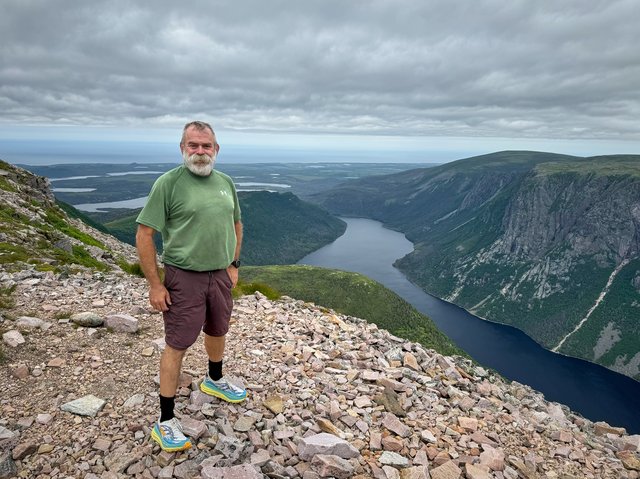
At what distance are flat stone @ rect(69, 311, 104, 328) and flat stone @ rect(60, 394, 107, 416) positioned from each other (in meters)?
3.66

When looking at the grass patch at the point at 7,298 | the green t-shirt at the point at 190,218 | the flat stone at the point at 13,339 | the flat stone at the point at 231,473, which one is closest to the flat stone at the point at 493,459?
the flat stone at the point at 231,473

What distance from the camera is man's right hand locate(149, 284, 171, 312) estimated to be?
21.7 ft

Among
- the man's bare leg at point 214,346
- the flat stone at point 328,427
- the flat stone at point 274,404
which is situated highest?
the man's bare leg at point 214,346

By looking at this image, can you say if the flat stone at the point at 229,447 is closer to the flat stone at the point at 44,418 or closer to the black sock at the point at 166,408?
the black sock at the point at 166,408

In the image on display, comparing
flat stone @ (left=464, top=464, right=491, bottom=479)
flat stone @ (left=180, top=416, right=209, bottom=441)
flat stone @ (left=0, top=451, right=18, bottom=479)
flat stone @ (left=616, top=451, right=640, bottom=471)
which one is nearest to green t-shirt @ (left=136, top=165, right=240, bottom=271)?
flat stone @ (left=180, top=416, right=209, bottom=441)

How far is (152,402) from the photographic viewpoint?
26.1 feet

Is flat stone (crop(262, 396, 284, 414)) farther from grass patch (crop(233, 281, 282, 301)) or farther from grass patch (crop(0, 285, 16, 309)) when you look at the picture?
→ grass patch (crop(233, 281, 282, 301))

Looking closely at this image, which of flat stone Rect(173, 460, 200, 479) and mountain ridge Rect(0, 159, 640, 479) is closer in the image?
flat stone Rect(173, 460, 200, 479)

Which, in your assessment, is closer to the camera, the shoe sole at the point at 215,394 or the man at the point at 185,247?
the man at the point at 185,247

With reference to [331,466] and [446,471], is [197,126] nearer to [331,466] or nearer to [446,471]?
[331,466]

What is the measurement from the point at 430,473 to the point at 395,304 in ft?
472

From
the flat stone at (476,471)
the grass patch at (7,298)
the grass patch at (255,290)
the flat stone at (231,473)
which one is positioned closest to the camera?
the flat stone at (231,473)

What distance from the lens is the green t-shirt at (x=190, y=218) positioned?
644 centimetres

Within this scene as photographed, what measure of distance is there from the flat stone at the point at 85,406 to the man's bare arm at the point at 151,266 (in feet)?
8.68
